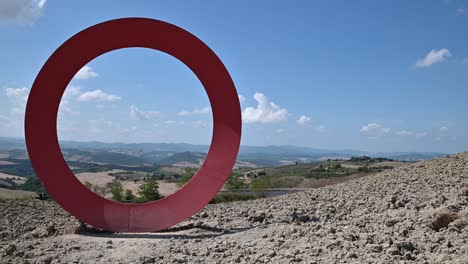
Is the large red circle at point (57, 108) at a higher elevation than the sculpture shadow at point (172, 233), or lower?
higher

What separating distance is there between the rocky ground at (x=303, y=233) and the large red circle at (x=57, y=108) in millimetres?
600

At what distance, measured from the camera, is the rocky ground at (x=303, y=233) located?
7.27 metres

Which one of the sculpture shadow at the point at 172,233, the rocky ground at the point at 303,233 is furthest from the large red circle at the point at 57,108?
the rocky ground at the point at 303,233

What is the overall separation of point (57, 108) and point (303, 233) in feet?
22.0

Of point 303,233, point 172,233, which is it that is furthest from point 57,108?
point 303,233

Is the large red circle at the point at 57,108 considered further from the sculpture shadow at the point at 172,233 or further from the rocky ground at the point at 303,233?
the rocky ground at the point at 303,233

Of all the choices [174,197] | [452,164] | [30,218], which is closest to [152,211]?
[174,197]

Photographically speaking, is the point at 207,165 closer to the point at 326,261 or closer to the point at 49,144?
the point at 49,144

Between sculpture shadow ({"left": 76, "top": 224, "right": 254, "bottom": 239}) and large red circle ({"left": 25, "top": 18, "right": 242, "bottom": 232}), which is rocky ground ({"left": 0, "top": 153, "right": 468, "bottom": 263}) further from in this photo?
large red circle ({"left": 25, "top": 18, "right": 242, "bottom": 232})

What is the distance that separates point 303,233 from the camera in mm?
9109

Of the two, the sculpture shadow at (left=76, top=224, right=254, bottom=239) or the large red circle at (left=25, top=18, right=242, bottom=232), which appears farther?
the large red circle at (left=25, top=18, right=242, bottom=232)

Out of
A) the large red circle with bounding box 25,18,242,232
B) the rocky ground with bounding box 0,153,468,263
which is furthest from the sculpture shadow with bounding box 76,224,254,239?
the large red circle with bounding box 25,18,242,232

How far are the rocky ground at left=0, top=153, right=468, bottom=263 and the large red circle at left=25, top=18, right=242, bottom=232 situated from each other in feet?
1.97

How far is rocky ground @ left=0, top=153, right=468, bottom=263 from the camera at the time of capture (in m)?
7.27
